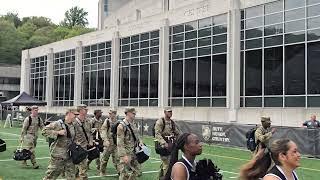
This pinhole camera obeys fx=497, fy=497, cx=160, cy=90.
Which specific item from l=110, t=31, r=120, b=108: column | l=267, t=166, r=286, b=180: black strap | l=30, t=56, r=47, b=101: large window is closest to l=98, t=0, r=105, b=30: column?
l=30, t=56, r=47, b=101: large window

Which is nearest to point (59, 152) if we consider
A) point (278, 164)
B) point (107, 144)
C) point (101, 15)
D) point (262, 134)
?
point (107, 144)

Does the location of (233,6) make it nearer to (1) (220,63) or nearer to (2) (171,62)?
(1) (220,63)

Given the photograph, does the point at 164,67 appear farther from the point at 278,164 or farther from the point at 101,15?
the point at 278,164

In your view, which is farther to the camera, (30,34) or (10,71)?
(30,34)

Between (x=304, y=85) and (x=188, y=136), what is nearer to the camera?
(x=188, y=136)

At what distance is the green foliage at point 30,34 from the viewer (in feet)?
374

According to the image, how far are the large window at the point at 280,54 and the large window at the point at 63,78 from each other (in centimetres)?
2709

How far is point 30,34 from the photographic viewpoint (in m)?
126

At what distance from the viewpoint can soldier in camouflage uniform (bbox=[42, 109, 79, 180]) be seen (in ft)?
33.6

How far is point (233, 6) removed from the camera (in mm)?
31422

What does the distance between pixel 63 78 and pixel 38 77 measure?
776 centimetres

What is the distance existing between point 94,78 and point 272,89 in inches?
957

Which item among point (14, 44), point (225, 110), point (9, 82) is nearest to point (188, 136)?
point (225, 110)

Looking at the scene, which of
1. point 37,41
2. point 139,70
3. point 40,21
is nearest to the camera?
point 139,70
